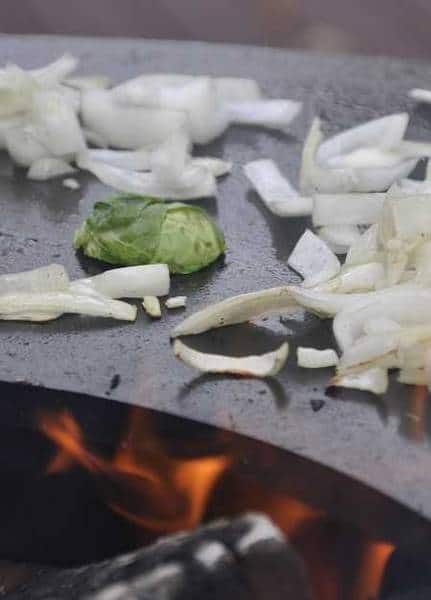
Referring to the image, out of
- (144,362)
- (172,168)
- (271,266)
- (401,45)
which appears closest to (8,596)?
(144,362)

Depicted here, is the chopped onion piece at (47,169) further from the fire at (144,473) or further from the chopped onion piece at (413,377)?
the chopped onion piece at (413,377)

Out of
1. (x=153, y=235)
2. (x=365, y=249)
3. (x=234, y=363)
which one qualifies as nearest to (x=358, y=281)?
(x=365, y=249)

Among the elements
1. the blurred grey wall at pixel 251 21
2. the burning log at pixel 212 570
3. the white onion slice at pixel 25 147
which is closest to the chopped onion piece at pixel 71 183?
the white onion slice at pixel 25 147

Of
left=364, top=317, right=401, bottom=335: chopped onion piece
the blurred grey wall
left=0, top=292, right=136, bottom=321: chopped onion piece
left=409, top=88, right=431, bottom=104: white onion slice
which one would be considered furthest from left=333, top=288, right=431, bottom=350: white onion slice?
the blurred grey wall

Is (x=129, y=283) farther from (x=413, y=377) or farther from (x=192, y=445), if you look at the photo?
(x=413, y=377)

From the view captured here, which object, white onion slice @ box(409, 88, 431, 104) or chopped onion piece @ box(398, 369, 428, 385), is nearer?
chopped onion piece @ box(398, 369, 428, 385)

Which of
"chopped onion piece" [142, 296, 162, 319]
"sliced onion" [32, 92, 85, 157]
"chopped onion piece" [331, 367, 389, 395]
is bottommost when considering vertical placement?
"chopped onion piece" [142, 296, 162, 319]

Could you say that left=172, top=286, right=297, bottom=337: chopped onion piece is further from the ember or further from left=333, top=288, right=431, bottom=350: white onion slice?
the ember
